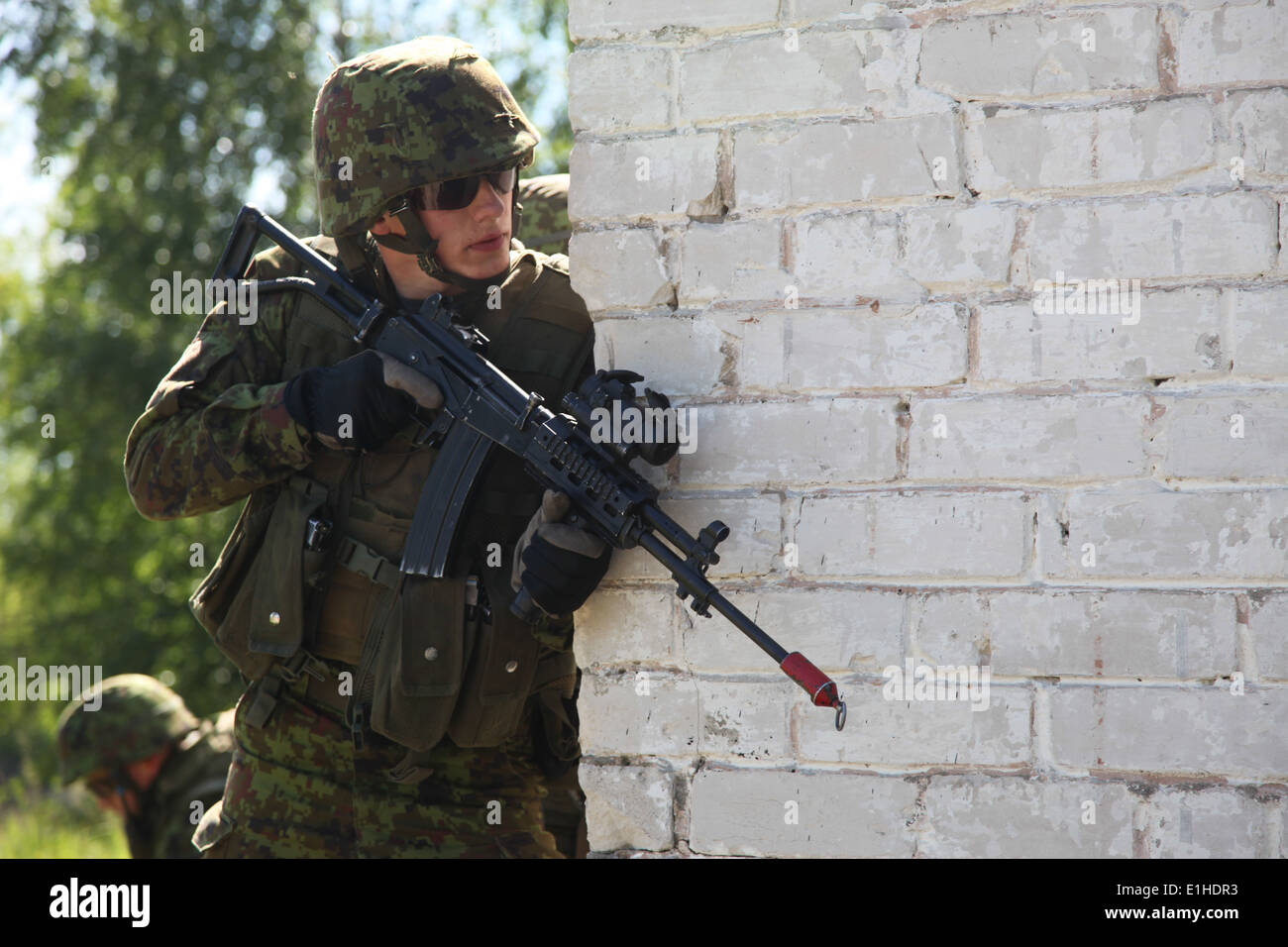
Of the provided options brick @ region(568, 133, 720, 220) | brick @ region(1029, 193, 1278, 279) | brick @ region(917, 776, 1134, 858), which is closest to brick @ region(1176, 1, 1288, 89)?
brick @ region(1029, 193, 1278, 279)

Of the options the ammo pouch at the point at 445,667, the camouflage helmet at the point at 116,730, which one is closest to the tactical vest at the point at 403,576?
the ammo pouch at the point at 445,667

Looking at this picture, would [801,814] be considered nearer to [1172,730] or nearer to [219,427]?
[1172,730]

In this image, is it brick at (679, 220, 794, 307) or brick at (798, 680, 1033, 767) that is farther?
brick at (679, 220, 794, 307)

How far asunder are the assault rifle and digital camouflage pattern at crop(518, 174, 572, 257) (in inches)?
26.9

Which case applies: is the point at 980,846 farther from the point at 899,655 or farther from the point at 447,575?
the point at 447,575

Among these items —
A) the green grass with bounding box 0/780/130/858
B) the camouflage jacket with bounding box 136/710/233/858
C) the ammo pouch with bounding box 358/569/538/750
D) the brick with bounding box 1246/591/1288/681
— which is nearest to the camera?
the brick with bounding box 1246/591/1288/681

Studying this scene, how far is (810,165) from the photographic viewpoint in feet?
6.70

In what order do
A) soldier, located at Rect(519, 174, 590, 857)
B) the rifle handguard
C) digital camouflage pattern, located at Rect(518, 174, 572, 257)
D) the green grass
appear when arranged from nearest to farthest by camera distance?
the rifle handguard
soldier, located at Rect(519, 174, 590, 857)
digital camouflage pattern, located at Rect(518, 174, 572, 257)
the green grass

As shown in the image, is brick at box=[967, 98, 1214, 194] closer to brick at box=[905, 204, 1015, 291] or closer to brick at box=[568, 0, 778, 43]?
brick at box=[905, 204, 1015, 291]

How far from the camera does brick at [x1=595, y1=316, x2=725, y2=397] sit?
210 centimetres

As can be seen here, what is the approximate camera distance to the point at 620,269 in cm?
214

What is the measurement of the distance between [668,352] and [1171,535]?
854 millimetres

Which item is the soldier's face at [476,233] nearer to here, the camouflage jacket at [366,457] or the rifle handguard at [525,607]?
the camouflage jacket at [366,457]

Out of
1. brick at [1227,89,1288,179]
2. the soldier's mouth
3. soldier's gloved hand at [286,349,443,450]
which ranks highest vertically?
the soldier's mouth
